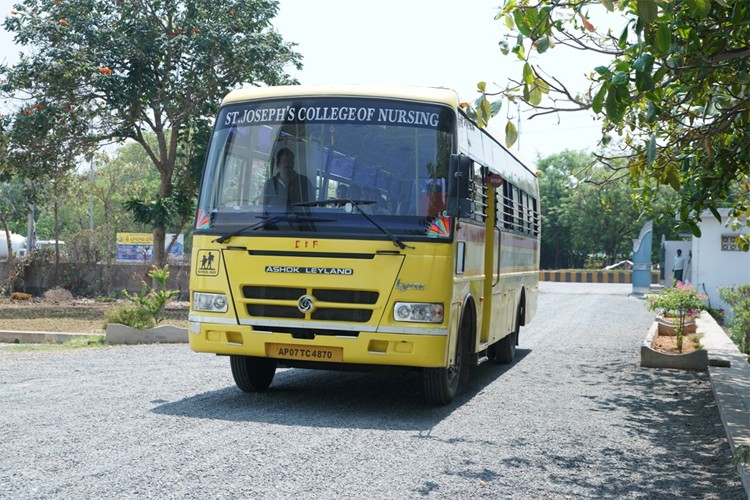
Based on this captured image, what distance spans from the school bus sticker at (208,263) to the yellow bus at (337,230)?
0.01m

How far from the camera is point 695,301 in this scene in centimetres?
1573

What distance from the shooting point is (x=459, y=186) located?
870 cm

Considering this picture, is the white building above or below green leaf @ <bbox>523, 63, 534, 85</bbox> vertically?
below

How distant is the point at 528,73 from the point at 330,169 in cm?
293

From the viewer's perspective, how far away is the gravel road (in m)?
6.05

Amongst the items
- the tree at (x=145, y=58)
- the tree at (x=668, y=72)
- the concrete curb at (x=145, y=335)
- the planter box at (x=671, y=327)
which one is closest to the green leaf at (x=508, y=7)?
the tree at (x=668, y=72)

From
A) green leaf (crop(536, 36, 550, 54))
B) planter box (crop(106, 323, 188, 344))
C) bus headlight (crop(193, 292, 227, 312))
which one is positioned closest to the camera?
green leaf (crop(536, 36, 550, 54))

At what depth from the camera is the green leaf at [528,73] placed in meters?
6.31

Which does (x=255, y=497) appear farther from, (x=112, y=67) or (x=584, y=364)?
(x=112, y=67)

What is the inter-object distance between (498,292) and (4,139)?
15.8 meters

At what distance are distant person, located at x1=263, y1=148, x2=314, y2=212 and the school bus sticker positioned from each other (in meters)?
0.70

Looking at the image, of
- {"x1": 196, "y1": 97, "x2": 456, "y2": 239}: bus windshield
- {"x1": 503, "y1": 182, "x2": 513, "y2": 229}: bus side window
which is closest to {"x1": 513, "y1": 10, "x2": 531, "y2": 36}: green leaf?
{"x1": 196, "y1": 97, "x2": 456, "y2": 239}: bus windshield

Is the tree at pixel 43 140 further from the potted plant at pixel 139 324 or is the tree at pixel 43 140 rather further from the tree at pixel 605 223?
the tree at pixel 605 223

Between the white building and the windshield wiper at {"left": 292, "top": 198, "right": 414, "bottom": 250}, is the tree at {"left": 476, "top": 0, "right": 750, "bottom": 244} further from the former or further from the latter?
the white building
